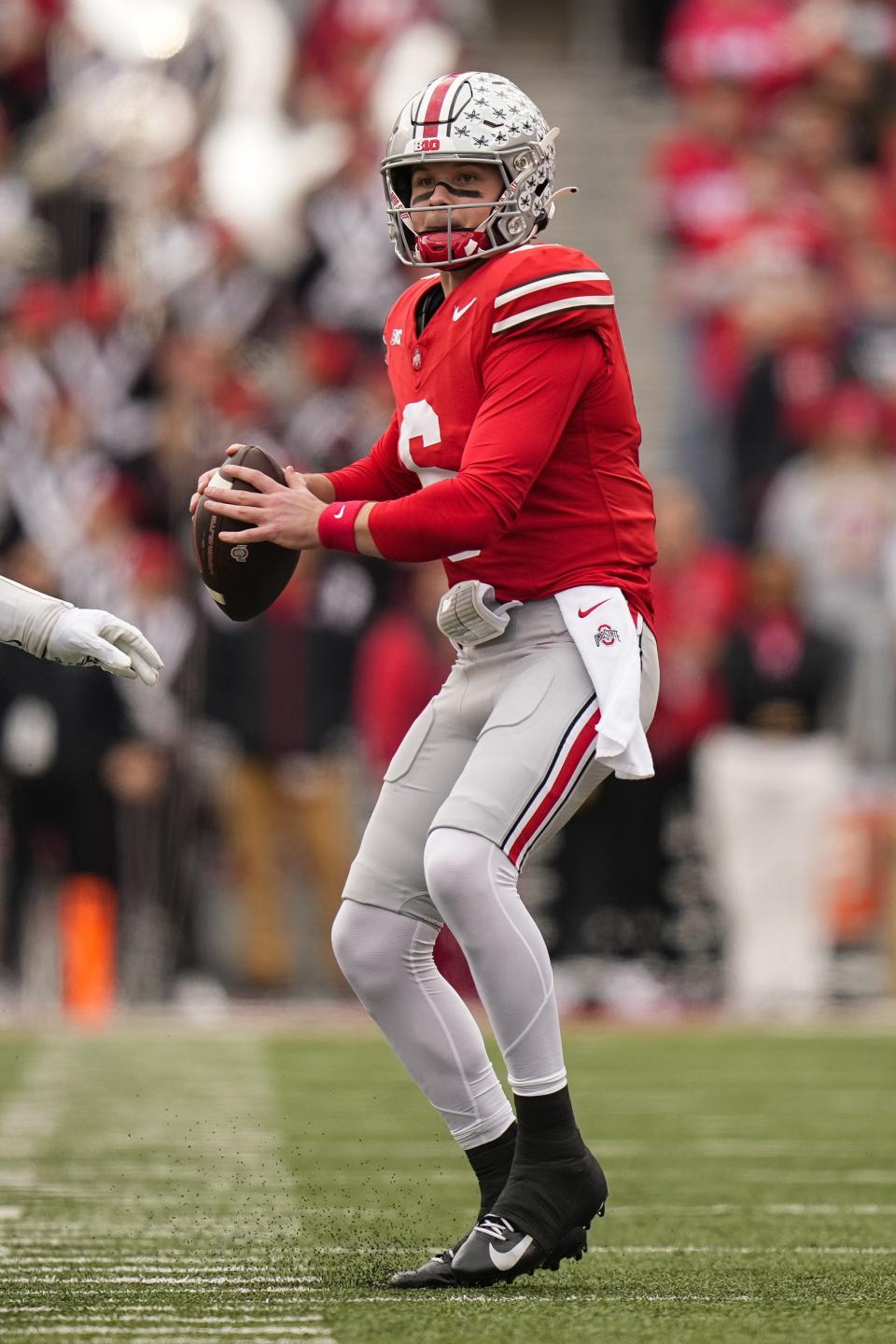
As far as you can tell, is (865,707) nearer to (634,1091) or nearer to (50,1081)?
(634,1091)

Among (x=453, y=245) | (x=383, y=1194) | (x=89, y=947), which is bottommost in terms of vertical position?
(x=89, y=947)

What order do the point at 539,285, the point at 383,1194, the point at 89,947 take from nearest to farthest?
1. the point at 539,285
2. the point at 383,1194
3. the point at 89,947

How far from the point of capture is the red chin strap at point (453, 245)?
12.9 ft

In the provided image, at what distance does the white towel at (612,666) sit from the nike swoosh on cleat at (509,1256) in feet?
2.36

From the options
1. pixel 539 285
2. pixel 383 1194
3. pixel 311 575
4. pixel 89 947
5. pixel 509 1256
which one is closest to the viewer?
pixel 509 1256

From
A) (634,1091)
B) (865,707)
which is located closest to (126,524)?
(865,707)

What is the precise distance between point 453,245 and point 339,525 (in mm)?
510

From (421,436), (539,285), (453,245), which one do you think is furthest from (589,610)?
(453,245)

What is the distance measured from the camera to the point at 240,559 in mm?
3914

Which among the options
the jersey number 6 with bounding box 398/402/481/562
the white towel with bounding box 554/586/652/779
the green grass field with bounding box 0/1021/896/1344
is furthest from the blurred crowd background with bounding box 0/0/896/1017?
the white towel with bounding box 554/586/652/779

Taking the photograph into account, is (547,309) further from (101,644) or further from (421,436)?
(101,644)

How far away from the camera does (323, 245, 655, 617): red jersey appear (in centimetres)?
372

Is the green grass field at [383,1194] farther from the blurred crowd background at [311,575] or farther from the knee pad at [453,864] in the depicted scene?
the blurred crowd background at [311,575]

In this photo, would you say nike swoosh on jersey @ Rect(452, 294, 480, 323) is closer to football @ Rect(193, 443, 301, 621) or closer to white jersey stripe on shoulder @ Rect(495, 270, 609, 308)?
white jersey stripe on shoulder @ Rect(495, 270, 609, 308)
